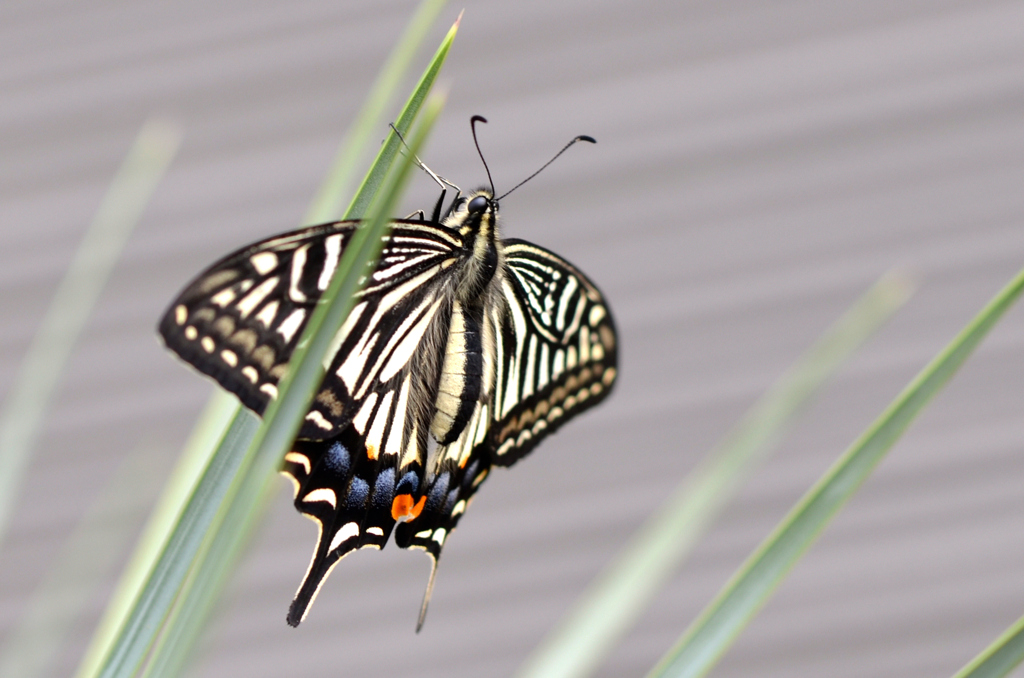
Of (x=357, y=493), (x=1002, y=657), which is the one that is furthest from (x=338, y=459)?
(x=1002, y=657)

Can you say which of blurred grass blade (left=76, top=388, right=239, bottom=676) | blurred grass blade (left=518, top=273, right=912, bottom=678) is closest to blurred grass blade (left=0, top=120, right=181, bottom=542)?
blurred grass blade (left=76, top=388, right=239, bottom=676)

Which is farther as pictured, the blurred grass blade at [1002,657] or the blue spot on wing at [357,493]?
the blue spot on wing at [357,493]

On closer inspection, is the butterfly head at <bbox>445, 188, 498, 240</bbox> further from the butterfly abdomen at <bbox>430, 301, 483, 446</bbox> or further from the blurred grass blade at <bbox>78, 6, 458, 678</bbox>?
the blurred grass blade at <bbox>78, 6, 458, 678</bbox>

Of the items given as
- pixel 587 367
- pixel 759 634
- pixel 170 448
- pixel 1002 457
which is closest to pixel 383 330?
pixel 587 367

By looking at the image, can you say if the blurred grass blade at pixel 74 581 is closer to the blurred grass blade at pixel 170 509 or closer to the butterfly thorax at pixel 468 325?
the blurred grass blade at pixel 170 509

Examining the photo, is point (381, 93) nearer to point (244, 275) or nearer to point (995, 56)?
point (244, 275)

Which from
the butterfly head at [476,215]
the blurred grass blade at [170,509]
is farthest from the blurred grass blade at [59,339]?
the butterfly head at [476,215]

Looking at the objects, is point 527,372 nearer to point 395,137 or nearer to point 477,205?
point 477,205
